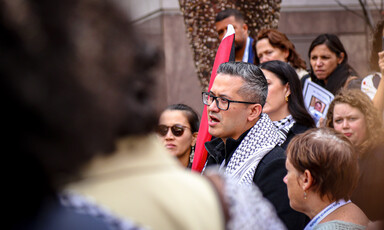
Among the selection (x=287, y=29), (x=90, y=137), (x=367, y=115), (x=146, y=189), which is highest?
(x=90, y=137)

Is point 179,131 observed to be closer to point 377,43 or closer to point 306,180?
point 306,180

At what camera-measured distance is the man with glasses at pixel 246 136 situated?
124 inches

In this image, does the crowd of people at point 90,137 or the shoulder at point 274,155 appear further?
the shoulder at point 274,155

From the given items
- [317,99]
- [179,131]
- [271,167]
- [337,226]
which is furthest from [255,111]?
[317,99]

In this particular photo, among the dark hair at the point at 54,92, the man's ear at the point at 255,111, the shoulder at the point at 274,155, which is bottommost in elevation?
the shoulder at the point at 274,155

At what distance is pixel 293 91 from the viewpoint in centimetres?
426

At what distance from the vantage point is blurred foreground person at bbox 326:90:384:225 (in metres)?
3.51

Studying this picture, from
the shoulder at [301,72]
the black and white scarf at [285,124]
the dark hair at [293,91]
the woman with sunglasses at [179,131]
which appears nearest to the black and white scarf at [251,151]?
the black and white scarf at [285,124]

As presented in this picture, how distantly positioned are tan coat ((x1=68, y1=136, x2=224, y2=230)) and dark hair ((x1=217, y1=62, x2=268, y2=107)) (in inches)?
96.9

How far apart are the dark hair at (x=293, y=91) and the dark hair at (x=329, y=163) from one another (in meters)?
1.28

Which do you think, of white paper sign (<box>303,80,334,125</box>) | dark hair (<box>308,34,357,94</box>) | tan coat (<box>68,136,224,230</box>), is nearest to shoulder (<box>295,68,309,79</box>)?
dark hair (<box>308,34,357,94</box>)

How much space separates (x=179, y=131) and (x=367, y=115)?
1415 millimetres

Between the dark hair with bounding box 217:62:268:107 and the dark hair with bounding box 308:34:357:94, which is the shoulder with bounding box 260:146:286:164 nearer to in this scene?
the dark hair with bounding box 217:62:268:107

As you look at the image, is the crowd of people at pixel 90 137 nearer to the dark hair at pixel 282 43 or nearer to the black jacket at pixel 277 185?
the black jacket at pixel 277 185
